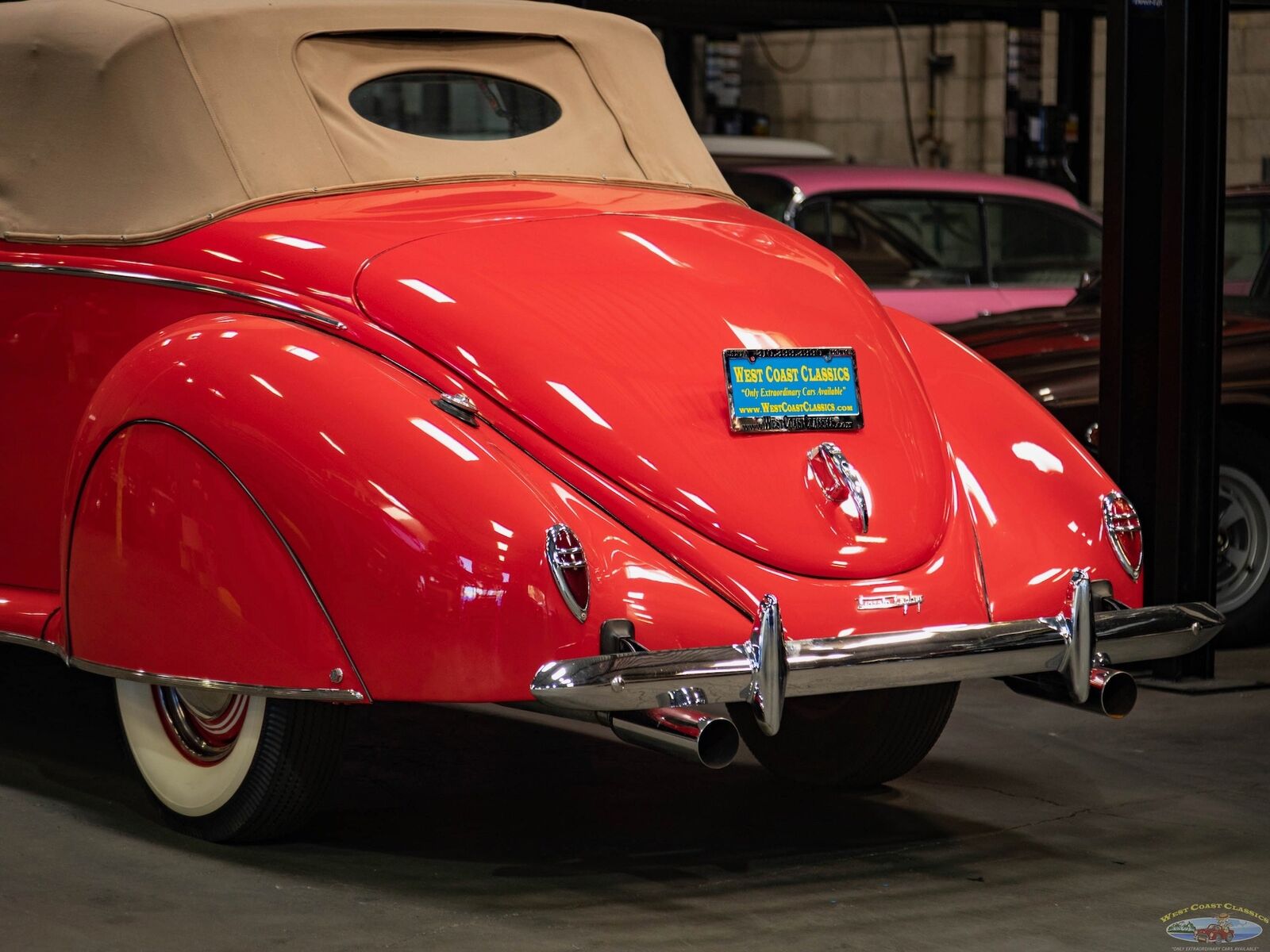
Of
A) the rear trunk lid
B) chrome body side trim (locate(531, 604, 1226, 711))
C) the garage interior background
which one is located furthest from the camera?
the garage interior background

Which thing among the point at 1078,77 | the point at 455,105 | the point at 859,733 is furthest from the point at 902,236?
the point at 859,733

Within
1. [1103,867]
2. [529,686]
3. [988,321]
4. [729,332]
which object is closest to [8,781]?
[529,686]

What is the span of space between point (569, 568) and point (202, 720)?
1038mm

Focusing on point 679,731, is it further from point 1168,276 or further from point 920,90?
point 920,90

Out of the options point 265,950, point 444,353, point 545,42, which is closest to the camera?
point 265,950

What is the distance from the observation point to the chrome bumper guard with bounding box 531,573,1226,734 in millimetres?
3332

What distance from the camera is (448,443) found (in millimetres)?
3535

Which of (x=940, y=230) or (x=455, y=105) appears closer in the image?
(x=455, y=105)

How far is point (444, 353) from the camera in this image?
12.3 ft

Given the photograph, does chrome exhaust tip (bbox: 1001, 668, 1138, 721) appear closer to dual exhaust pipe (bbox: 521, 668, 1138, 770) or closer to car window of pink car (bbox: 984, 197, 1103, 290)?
dual exhaust pipe (bbox: 521, 668, 1138, 770)

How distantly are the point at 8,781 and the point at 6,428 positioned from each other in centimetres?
82

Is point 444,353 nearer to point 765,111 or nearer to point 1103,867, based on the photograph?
point 1103,867

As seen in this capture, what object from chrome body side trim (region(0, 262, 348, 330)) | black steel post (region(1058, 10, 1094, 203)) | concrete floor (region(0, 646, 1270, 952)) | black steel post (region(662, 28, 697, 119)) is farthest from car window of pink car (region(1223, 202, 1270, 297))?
black steel post (region(662, 28, 697, 119))

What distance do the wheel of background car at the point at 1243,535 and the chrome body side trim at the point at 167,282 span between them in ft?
11.9
